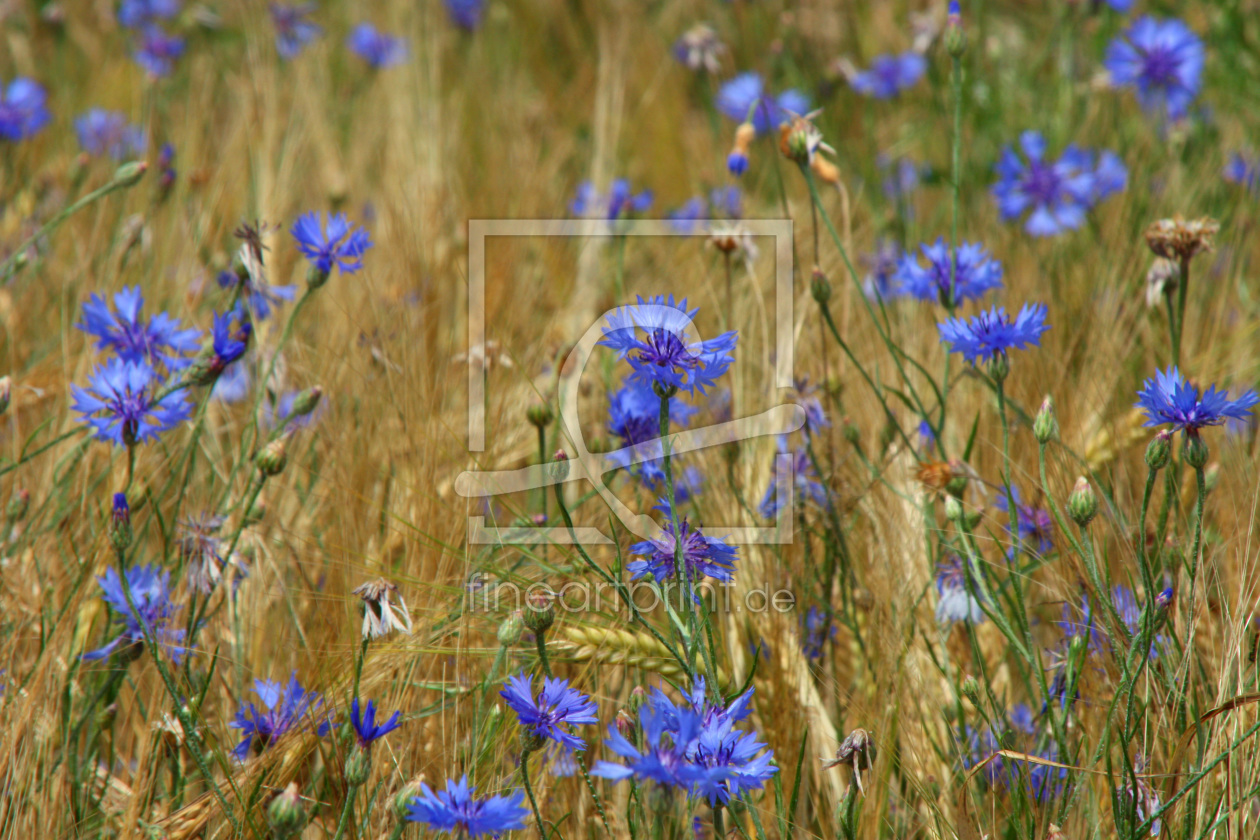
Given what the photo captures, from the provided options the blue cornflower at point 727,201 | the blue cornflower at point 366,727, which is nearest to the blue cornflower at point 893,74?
the blue cornflower at point 727,201

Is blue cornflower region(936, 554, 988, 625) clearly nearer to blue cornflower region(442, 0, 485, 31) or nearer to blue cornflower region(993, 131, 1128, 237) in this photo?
blue cornflower region(993, 131, 1128, 237)

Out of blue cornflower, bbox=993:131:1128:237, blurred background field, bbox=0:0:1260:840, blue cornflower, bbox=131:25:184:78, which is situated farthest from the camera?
blue cornflower, bbox=131:25:184:78

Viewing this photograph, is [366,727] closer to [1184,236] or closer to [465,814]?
[465,814]

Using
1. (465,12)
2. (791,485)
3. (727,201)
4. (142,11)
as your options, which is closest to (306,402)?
(791,485)

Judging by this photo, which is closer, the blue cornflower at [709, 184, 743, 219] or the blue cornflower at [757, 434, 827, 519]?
the blue cornflower at [757, 434, 827, 519]

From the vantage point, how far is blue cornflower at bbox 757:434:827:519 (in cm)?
162

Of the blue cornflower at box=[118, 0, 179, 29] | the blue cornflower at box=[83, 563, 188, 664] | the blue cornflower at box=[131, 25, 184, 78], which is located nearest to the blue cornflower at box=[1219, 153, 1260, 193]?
the blue cornflower at box=[83, 563, 188, 664]

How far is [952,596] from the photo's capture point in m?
1.56

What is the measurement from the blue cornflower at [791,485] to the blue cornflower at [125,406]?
870 millimetres

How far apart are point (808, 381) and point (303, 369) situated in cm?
83

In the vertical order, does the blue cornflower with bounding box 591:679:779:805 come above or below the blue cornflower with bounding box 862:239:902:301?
below

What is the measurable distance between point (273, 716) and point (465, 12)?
11.0 feet

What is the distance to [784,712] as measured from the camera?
4.64ft

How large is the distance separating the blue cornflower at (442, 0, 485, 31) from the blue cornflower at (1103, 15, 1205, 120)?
2230 millimetres
